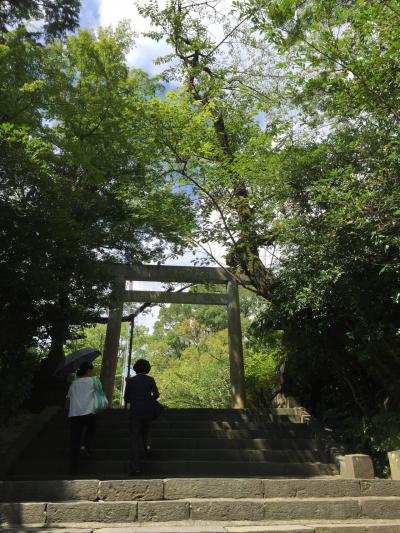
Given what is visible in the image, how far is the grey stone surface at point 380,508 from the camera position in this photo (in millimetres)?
4402

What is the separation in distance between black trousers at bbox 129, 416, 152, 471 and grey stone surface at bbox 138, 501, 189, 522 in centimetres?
104

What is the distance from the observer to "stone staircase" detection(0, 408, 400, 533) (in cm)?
399

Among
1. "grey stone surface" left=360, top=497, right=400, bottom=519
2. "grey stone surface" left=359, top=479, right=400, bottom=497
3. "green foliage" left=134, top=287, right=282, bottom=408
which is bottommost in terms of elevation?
"grey stone surface" left=360, top=497, right=400, bottom=519

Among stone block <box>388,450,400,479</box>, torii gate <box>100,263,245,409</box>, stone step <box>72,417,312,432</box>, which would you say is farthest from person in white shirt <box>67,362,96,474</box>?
torii gate <box>100,263,245,409</box>

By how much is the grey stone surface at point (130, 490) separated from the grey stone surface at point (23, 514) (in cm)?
62

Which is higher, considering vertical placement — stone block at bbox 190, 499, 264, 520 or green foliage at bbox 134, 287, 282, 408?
green foliage at bbox 134, 287, 282, 408

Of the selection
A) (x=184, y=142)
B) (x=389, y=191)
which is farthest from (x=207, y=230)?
(x=389, y=191)

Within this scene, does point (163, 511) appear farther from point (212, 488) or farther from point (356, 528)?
point (356, 528)

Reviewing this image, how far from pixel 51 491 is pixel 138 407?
134 centimetres

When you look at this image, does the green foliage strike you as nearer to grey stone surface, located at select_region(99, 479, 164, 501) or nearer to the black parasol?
the black parasol

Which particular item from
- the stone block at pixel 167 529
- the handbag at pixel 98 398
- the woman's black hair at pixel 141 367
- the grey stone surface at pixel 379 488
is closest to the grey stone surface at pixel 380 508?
the grey stone surface at pixel 379 488

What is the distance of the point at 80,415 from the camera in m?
5.42

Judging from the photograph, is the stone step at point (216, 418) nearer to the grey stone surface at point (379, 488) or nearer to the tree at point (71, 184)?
the tree at point (71, 184)

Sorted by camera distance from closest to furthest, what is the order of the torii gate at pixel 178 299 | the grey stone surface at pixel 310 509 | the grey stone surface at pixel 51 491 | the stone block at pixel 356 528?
1. the stone block at pixel 356 528
2. the grey stone surface at pixel 310 509
3. the grey stone surface at pixel 51 491
4. the torii gate at pixel 178 299
